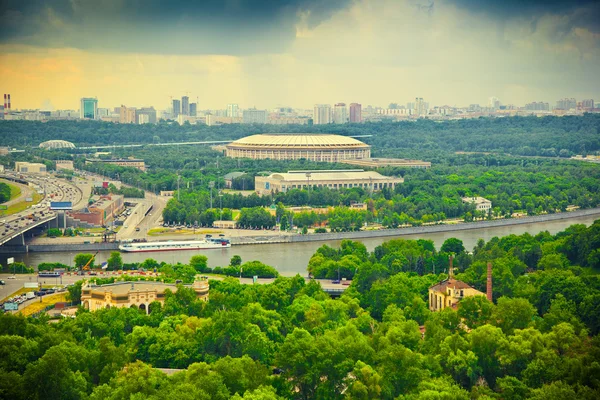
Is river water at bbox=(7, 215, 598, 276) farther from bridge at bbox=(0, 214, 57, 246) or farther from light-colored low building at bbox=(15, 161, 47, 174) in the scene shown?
light-colored low building at bbox=(15, 161, 47, 174)

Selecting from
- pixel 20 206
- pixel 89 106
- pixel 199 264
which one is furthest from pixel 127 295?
pixel 89 106

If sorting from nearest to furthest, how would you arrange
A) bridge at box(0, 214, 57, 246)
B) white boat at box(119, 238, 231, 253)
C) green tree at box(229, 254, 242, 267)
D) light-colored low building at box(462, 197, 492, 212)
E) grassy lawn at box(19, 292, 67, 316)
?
1. grassy lawn at box(19, 292, 67, 316)
2. green tree at box(229, 254, 242, 267)
3. bridge at box(0, 214, 57, 246)
4. white boat at box(119, 238, 231, 253)
5. light-colored low building at box(462, 197, 492, 212)

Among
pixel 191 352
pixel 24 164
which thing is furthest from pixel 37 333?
pixel 24 164

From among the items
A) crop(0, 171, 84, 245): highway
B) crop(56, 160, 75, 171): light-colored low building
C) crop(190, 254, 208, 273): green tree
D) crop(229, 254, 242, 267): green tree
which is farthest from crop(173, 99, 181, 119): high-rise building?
crop(190, 254, 208, 273): green tree

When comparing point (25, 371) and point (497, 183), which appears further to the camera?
point (497, 183)

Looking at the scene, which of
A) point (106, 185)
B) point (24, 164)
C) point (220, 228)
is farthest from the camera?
point (24, 164)

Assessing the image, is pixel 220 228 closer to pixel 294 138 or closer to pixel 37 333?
pixel 37 333
